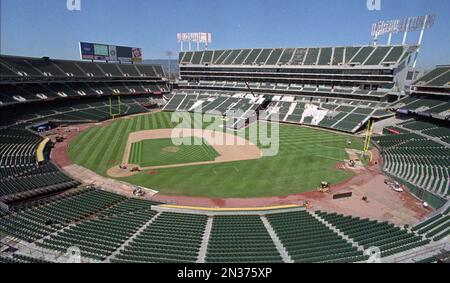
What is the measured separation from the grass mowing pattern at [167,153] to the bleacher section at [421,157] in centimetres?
2937

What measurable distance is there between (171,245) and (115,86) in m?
91.5

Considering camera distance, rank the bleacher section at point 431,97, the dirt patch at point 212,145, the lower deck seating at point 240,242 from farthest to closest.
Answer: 1. the bleacher section at point 431,97
2. the dirt patch at point 212,145
3. the lower deck seating at point 240,242

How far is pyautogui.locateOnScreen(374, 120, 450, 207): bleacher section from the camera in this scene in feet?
105

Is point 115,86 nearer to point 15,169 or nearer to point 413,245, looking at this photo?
point 15,169

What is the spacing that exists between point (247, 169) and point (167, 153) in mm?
16002

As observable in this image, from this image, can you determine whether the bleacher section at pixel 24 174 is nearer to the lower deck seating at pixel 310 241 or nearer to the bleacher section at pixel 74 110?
the bleacher section at pixel 74 110

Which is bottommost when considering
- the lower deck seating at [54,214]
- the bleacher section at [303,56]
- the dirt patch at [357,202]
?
the dirt patch at [357,202]

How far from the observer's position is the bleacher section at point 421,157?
105ft

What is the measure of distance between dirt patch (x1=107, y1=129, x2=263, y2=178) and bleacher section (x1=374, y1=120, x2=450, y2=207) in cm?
2212

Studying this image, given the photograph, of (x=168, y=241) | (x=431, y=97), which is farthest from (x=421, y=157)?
(x=168, y=241)

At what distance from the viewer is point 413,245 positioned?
20078mm

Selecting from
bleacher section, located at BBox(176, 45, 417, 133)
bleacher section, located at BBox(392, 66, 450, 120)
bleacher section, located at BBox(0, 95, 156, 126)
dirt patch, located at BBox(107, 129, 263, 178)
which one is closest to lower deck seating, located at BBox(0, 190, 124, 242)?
dirt patch, located at BBox(107, 129, 263, 178)

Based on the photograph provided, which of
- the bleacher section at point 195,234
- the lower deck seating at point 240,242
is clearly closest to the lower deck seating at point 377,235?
the bleacher section at point 195,234

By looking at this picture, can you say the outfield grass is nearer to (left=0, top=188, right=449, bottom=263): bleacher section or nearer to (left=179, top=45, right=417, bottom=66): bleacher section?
(left=0, top=188, right=449, bottom=263): bleacher section
